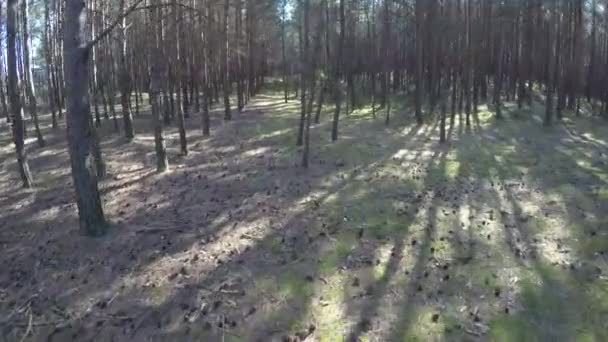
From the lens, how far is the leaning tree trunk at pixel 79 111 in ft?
24.7

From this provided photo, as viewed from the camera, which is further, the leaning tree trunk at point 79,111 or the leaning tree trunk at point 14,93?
the leaning tree trunk at point 14,93

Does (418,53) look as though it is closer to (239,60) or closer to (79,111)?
(239,60)

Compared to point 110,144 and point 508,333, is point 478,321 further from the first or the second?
point 110,144

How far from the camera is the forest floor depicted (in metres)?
5.90

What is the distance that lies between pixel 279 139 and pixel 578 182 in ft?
27.6

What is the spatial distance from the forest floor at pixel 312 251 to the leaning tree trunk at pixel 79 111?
0.62 meters

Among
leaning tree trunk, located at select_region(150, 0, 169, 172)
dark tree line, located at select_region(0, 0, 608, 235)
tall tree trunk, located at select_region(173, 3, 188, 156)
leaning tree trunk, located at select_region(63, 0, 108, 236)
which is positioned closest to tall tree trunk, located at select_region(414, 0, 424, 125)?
dark tree line, located at select_region(0, 0, 608, 235)

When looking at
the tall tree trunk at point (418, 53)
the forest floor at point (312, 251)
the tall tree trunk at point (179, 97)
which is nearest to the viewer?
the forest floor at point (312, 251)

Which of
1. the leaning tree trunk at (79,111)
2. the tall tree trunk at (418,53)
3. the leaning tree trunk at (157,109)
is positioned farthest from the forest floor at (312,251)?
the tall tree trunk at (418,53)

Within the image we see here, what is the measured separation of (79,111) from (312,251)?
433 cm

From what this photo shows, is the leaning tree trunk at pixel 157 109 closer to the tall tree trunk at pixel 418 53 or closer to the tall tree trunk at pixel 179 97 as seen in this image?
the tall tree trunk at pixel 179 97

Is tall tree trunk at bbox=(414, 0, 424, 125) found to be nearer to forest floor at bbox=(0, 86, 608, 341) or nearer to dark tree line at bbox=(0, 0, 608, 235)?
dark tree line at bbox=(0, 0, 608, 235)

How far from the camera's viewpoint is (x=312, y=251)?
7496 mm

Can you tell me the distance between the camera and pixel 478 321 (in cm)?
579
